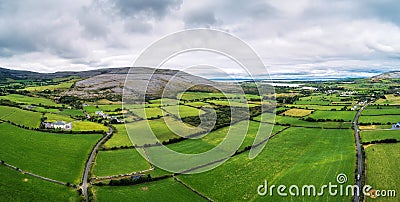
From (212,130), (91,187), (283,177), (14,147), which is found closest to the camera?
(91,187)

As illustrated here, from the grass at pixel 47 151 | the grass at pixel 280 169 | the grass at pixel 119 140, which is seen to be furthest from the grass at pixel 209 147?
the grass at pixel 47 151

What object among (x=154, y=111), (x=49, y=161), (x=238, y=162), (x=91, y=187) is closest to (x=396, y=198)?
(x=238, y=162)

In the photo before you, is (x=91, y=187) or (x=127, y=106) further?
(x=127, y=106)

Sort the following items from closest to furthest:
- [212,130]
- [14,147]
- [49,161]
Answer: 1. [49,161]
2. [14,147]
3. [212,130]

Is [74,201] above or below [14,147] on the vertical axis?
below

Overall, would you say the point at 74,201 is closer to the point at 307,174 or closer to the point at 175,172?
the point at 175,172

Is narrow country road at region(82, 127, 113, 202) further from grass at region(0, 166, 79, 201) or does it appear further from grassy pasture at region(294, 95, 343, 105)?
grassy pasture at region(294, 95, 343, 105)

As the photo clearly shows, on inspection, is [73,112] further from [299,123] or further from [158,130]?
[299,123]
